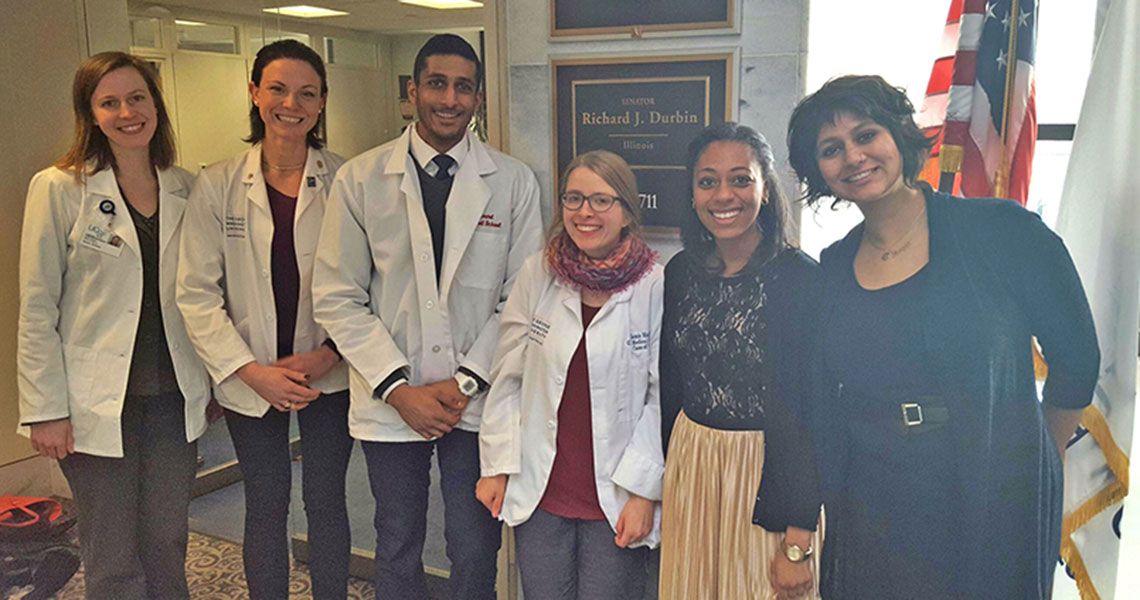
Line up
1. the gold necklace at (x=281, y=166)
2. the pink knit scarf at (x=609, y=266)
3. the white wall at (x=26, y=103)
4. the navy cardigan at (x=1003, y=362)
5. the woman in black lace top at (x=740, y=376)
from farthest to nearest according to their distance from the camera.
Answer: the white wall at (x=26, y=103), the gold necklace at (x=281, y=166), the pink knit scarf at (x=609, y=266), the woman in black lace top at (x=740, y=376), the navy cardigan at (x=1003, y=362)

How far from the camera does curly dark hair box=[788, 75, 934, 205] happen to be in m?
1.66

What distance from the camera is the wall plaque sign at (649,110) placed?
2.04m

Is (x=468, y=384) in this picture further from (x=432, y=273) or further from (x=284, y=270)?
(x=284, y=270)

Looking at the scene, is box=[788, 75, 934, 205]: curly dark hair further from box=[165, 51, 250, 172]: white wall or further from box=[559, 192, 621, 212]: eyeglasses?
box=[165, 51, 250, 172]: white wall

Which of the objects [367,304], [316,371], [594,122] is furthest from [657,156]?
[316,371]

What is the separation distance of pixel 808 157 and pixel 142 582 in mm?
2187

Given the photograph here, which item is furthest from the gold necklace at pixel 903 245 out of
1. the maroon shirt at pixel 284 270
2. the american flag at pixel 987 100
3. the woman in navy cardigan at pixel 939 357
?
the maroon shirt at pixel 284 270

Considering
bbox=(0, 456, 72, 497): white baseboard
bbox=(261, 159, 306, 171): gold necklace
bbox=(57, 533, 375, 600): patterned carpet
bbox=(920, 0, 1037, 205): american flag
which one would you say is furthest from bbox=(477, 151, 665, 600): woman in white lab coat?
bbox=(0, 456, 72, 497): white baseboard

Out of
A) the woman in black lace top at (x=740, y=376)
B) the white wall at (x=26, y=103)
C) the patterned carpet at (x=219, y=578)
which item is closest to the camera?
the woman in black lace top at (x=740, y=376)

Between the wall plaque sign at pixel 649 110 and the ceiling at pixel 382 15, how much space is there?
0.32 metres

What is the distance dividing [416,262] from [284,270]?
1.43 ft

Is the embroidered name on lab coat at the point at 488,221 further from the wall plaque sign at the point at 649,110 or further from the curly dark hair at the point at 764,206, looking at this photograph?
the curly dark hair at the point at 764,206

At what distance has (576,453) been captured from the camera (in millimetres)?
2039


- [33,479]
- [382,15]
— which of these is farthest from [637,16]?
[33,479]
